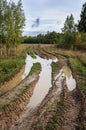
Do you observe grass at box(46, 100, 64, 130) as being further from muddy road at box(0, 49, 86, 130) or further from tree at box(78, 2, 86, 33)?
tree at box(78, 2, 86, 33)

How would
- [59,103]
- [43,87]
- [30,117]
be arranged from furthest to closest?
[43,87], [59,103], [30,117]

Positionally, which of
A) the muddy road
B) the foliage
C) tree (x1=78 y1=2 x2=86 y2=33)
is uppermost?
tree (x1=78 y1=2 x2=86 y2=33)

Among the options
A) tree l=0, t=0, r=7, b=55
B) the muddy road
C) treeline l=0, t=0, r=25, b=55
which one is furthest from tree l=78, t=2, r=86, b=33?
the muddy road

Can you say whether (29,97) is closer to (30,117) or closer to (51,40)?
(30,117)

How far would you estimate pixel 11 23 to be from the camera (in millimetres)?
49438

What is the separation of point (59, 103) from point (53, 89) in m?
4.61

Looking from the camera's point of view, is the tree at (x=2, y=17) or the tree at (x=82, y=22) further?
the tree at (x=82, y=22)

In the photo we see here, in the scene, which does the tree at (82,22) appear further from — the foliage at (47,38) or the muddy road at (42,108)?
the muddy road at (42,108)

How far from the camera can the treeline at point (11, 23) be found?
48625 mm

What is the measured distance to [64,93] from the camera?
18.8 m

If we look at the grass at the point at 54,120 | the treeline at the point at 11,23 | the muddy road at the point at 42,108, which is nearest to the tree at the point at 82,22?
the treeline at the point at 11,23

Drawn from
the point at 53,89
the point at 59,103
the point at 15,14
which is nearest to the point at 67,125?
the point at 59,103

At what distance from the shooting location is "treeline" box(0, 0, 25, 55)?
48.6 metres

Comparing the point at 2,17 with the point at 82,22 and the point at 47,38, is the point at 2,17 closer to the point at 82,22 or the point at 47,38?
the point at 82,22
